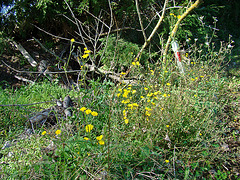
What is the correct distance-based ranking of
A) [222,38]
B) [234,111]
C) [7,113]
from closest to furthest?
[7,113]
[234,111]
[222,38]

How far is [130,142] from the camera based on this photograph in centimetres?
201

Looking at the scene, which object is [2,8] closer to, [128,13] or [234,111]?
[128,13]

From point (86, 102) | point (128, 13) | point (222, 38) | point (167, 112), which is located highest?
point (128, 13)

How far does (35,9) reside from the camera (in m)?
3.97

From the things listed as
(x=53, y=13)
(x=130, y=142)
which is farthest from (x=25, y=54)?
(x=130, y=142)

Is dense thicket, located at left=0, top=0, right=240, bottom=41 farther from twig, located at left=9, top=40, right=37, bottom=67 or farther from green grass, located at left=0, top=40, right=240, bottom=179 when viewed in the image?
green grass, located at left=0, top=40, right=240, bottom=179

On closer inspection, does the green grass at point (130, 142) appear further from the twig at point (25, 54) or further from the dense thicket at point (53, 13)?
the dense thicket at point (53, 13)

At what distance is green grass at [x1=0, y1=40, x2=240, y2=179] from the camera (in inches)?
64.0

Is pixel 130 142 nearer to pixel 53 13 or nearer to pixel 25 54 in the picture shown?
pixel 53 13

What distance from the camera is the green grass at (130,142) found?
162 centimetres

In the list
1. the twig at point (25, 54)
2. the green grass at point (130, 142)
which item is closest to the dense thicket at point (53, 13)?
the twig at point (25, 54)

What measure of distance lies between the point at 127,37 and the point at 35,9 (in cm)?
200

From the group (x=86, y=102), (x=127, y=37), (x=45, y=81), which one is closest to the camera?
(x=86, y=102)

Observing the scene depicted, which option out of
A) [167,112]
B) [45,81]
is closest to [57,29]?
[45,81]
